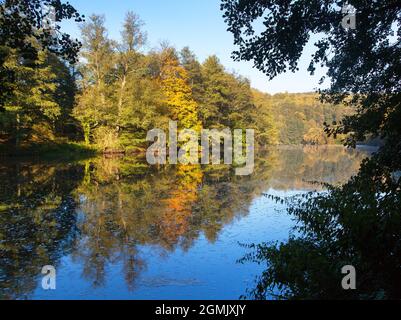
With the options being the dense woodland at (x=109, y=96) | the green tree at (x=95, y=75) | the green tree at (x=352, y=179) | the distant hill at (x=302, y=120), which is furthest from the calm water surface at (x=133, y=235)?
the distant hill at (x=302, y=120)

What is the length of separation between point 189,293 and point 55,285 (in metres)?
2.44

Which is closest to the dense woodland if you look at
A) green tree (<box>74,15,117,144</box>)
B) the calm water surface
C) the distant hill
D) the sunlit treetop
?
green tree (<box>74,15,117,144</box>)

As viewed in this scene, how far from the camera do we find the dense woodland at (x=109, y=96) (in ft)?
109

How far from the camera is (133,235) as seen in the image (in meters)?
10.5

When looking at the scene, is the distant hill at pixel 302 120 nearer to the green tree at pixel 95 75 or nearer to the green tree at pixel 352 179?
the green tree at pixel 95 75

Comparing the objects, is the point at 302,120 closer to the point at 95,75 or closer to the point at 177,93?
the point at 177,93

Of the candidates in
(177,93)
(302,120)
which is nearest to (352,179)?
(177,93)

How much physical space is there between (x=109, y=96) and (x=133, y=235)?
109 feet
